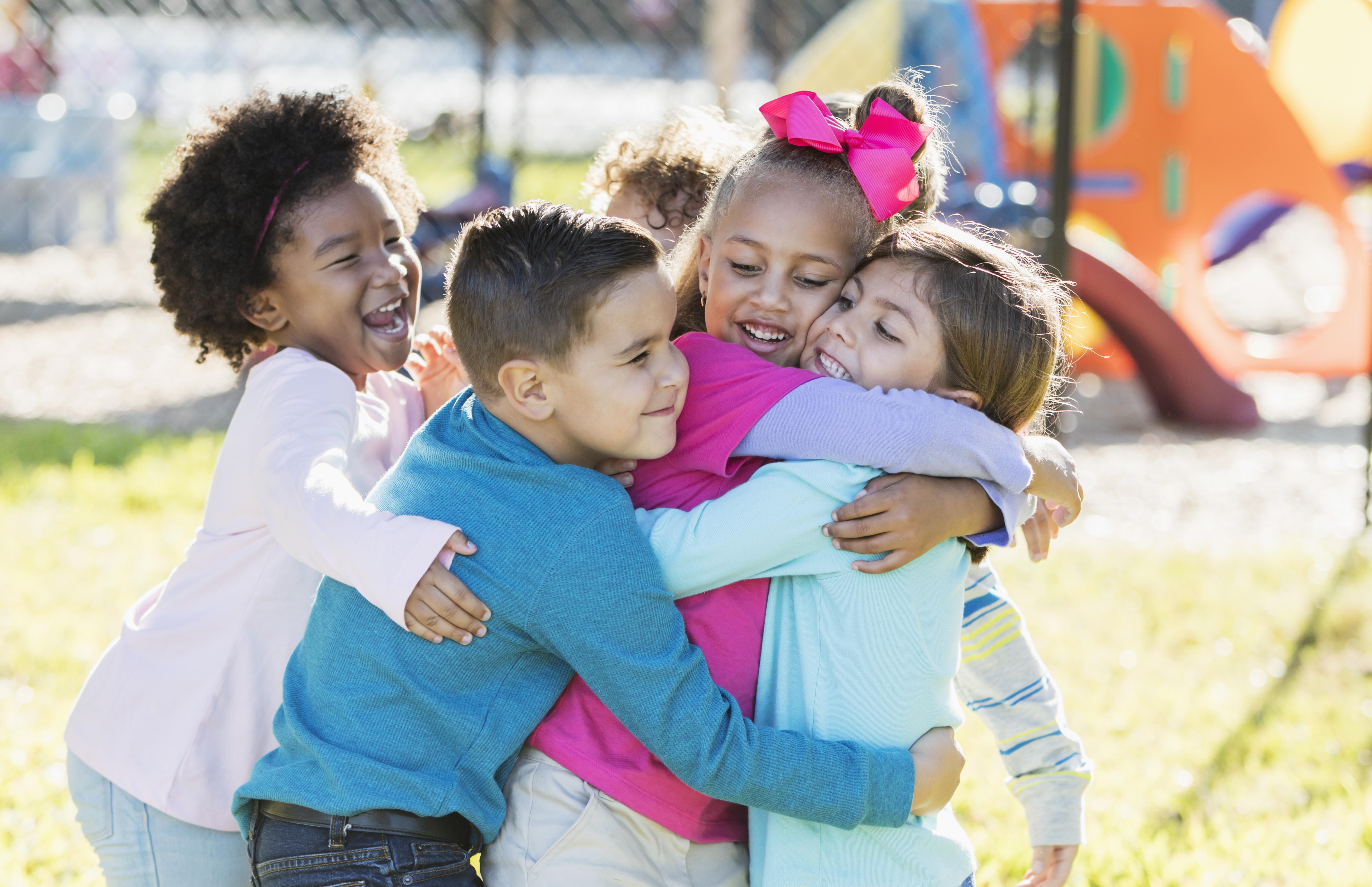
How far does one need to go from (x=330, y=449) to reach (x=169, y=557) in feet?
10.4

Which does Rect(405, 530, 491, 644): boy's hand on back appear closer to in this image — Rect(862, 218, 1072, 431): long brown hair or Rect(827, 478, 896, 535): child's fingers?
Rect(827, 478, 896, 535): child's fingers

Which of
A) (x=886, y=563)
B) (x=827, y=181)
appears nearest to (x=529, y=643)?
(x=886, y=563)

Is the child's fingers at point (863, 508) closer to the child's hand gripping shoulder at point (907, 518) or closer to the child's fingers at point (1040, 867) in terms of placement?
the child's hand gripping shoulder at point (907, 518)

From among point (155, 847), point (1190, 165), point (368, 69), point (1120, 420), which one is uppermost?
point (368, 69)

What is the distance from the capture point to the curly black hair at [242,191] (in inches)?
93.1

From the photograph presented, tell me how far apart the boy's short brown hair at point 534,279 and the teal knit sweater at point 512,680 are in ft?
0.39

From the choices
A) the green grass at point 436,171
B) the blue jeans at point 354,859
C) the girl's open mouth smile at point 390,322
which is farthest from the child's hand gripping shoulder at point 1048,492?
the green grass at point 436,171

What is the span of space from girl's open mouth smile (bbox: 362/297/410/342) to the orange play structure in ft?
21.1

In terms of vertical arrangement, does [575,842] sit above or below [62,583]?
above

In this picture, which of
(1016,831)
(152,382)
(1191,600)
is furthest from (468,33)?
(1016,831)

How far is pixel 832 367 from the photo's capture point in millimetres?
1866

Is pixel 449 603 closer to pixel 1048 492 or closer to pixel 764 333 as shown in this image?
pixel 764 333

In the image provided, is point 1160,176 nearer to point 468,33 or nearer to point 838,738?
point 838,738

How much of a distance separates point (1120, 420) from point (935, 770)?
6.31 metres
